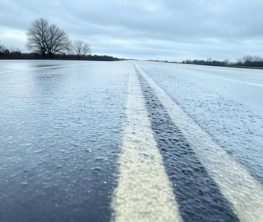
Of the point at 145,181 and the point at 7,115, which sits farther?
the point at 7,115

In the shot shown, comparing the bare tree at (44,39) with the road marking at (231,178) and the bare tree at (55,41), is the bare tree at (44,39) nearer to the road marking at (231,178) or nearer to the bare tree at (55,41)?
the bare tree at (55,41)

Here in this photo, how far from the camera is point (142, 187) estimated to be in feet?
4.62

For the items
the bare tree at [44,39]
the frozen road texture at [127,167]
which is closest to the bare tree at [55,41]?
Answer: the bare tree at [44,39]

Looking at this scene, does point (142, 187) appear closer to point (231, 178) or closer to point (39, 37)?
point (231, 178)

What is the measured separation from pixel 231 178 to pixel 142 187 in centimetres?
50

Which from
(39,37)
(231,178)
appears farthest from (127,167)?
(39,37)

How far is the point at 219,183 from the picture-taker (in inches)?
60.3

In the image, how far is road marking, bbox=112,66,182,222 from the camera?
1156 millimetres

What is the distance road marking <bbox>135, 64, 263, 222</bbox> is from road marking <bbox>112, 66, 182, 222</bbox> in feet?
0.84

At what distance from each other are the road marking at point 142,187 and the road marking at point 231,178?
0.26 meters

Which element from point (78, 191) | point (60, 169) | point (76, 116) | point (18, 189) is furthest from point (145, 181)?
point (76, 116)

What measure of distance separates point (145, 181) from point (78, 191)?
0.32 meters

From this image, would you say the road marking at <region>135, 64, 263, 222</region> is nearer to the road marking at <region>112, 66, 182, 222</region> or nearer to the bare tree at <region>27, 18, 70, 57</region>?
the road marking at <region>112, 66, 182, 222</region>

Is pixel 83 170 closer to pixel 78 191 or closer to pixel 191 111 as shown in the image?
pixel 78 191
